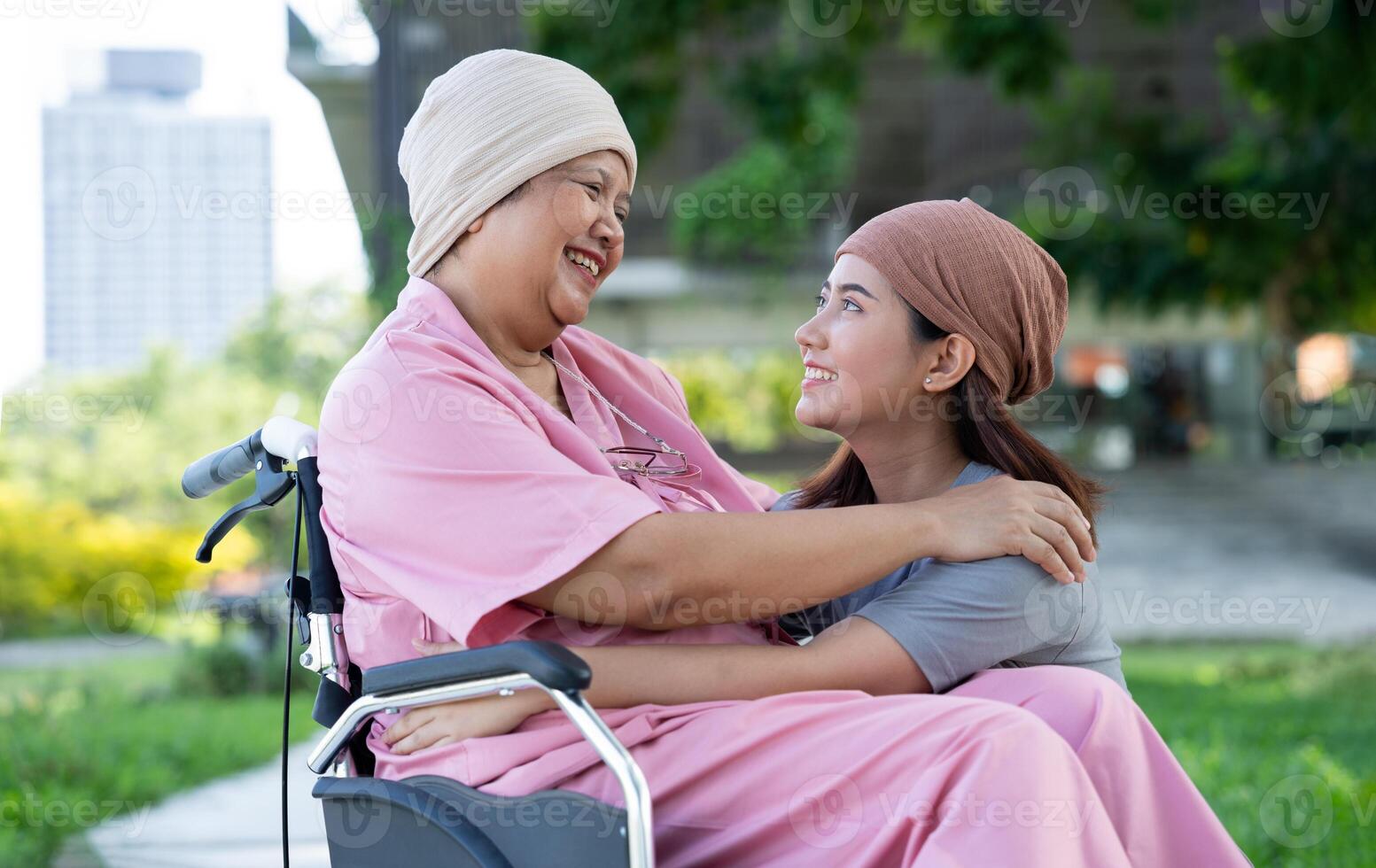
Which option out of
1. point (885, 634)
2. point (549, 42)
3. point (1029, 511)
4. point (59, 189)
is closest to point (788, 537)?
point (885, 634)

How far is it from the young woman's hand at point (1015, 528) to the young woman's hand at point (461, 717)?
0.59m

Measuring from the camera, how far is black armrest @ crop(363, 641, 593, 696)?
4.86 ft

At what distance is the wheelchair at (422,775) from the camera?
1.50m

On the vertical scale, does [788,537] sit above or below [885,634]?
above

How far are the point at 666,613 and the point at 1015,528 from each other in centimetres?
49

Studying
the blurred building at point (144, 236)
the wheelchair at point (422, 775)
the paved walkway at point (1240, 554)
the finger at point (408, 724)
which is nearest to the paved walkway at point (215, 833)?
the paved walkway at point (1240, 554)

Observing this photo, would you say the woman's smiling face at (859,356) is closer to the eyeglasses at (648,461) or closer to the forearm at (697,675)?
the eyeglasses at (648,461)

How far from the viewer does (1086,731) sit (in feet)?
5.69

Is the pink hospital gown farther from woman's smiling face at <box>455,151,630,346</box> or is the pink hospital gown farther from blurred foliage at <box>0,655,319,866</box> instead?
blurred foliage at <box>0,655,319,866</box>

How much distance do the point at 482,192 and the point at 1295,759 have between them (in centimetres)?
421

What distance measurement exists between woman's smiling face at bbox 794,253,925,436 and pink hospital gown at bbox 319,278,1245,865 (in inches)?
16.4

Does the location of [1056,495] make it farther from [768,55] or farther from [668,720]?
[768,55]

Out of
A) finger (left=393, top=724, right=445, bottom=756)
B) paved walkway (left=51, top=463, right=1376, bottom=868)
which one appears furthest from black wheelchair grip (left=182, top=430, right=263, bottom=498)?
paved walkway (left=51, top=463, right=1376, bottom=868)

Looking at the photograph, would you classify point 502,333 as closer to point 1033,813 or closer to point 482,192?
point 482,192
